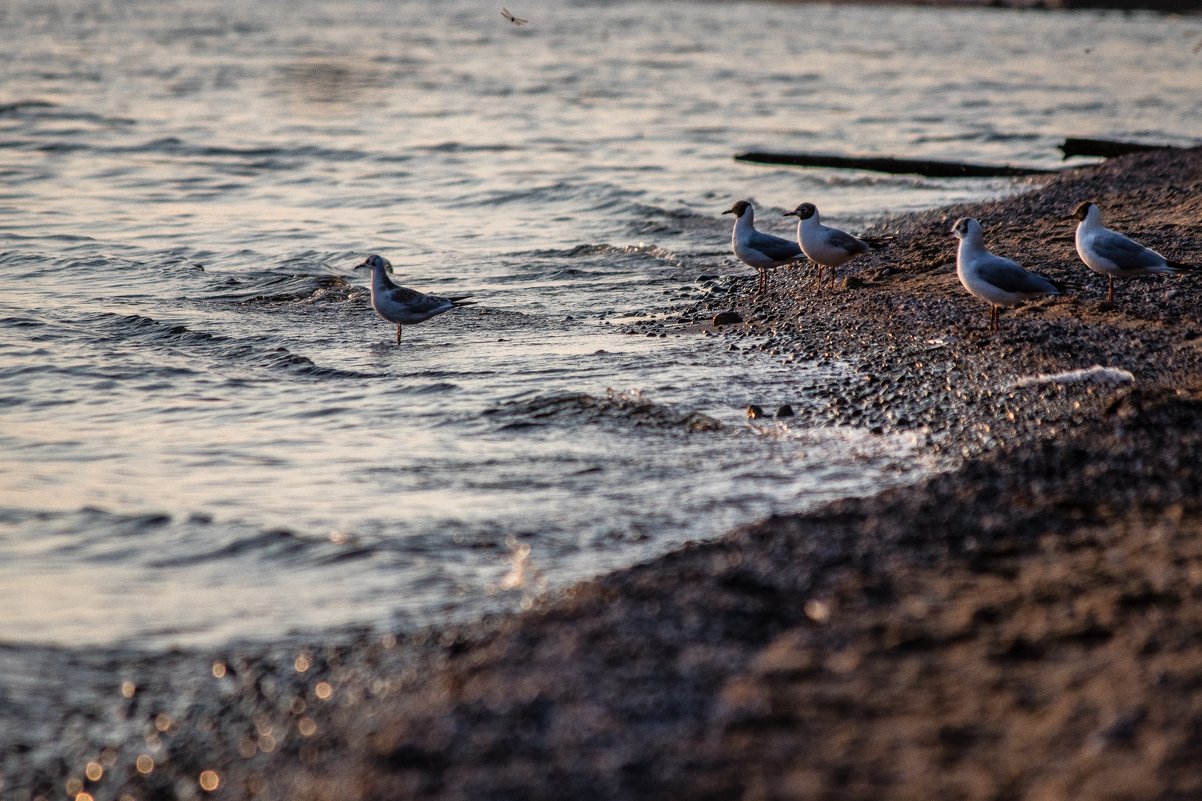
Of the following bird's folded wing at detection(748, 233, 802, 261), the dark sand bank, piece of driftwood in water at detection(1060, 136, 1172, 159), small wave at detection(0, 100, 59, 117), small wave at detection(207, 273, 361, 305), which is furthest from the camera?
small wave at detection(0, 100, 59, 117)

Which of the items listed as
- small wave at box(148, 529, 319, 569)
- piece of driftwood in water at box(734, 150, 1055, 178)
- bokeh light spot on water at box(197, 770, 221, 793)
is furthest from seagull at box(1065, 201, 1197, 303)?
piece of driftwood in water at box(734, 150, 1055, 178)

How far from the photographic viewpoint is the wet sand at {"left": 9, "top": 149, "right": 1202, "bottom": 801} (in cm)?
404

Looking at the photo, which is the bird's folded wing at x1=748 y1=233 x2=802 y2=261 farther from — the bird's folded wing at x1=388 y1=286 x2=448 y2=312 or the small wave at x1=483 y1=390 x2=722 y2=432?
the small wave at x1=483 y1=390 x2=722 y2=432

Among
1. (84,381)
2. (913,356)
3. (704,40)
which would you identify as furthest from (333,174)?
(704,40)

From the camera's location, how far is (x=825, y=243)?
11820 millimetres

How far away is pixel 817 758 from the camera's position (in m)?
4.06

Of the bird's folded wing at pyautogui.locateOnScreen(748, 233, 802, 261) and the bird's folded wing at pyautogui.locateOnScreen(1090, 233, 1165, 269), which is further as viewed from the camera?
the bird's folded wing at pyautogui.locateOnScreen(748, 233, 802, 261)

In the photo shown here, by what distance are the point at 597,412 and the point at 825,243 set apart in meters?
3.95

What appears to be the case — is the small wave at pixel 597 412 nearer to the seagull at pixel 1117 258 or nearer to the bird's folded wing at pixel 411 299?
the bird's folded wing at pixel 411 299

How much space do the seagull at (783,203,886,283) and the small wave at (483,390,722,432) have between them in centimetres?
344

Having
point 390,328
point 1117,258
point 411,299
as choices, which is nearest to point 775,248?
point 1117,258

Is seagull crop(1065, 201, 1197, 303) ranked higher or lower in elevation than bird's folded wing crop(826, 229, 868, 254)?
higher

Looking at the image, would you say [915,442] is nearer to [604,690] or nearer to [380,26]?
[604,690]

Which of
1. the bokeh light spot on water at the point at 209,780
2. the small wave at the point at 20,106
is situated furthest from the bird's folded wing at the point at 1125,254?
the small wave at the point at 20,106
